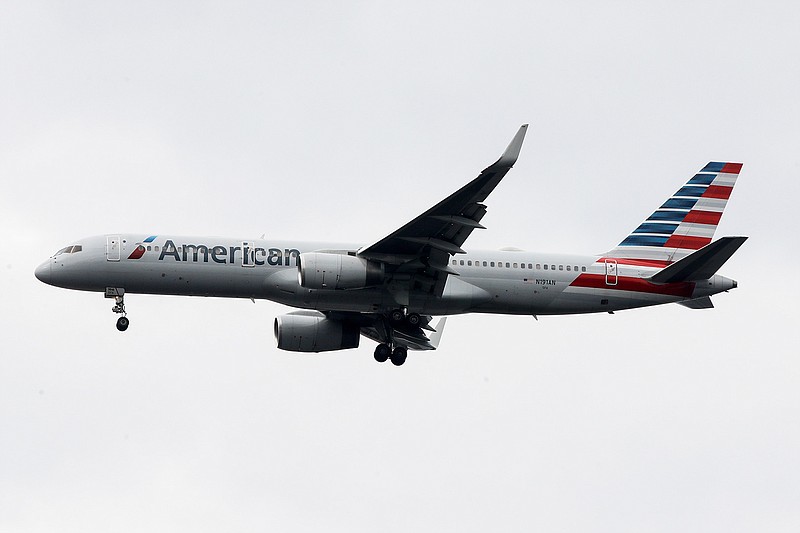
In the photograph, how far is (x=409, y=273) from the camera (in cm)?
4897

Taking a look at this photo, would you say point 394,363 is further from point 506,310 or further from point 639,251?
point 639,251

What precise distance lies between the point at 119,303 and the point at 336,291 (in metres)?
8.13

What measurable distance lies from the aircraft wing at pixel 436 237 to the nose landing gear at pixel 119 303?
9.05 meters

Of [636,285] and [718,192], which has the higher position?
[718,192]

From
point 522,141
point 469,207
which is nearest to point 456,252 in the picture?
point 469,207

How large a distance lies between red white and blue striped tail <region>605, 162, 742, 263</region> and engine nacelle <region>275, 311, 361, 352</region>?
11.5m

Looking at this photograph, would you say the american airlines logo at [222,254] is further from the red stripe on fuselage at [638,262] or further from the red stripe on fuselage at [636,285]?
the red stripe on fuselage at [638,262]

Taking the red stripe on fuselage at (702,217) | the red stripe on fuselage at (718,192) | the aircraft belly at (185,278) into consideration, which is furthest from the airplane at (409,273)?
the red stripe on fuselage at (718,192)

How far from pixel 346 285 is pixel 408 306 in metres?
3.08

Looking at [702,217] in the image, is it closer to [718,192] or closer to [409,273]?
[718,192]

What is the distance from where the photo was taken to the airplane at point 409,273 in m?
47.6

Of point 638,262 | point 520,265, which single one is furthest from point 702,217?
point 520,265

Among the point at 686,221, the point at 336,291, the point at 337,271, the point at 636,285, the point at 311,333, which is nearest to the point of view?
the point at 337,271

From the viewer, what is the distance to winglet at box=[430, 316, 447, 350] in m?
56.3
